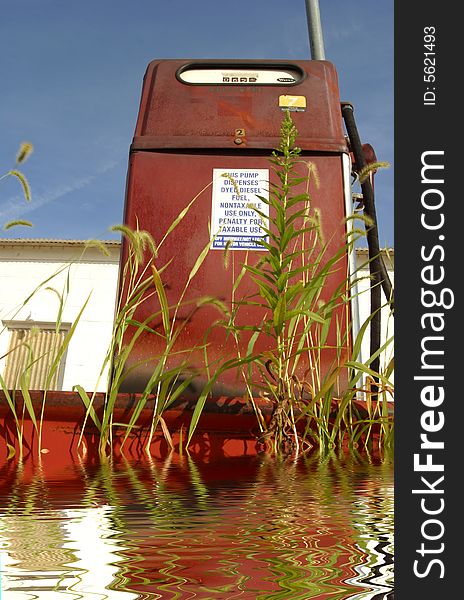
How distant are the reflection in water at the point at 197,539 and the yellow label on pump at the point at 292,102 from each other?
7.80ft

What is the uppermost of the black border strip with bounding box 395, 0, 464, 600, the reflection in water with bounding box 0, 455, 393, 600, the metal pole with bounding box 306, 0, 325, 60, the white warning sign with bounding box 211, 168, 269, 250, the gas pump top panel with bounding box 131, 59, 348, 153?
the metal pole with bounding box 306, 0, 325, 60

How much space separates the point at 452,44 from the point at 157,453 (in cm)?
138

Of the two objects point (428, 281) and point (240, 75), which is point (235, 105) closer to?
point (240, 75)

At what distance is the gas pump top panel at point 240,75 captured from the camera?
3023 millimetres

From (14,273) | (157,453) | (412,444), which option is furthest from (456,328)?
(14,273)

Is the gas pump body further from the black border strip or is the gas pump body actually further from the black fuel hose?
the black border strip

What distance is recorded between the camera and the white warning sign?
2615 mm

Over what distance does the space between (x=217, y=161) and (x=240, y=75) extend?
542mm

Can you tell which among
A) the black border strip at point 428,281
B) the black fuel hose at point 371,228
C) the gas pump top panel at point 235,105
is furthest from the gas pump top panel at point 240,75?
the black border strip at point 428,281

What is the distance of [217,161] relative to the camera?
9.29ft

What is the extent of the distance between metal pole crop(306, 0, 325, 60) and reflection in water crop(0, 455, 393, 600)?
10.2 feet

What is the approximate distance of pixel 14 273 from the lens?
12.7 m

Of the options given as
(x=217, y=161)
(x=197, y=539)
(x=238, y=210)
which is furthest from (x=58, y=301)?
(x=197, y=539)

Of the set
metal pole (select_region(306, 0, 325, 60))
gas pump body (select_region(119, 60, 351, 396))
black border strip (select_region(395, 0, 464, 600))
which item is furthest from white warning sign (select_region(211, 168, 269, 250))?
black border strip (select_region(395, 0, 464, 600))
